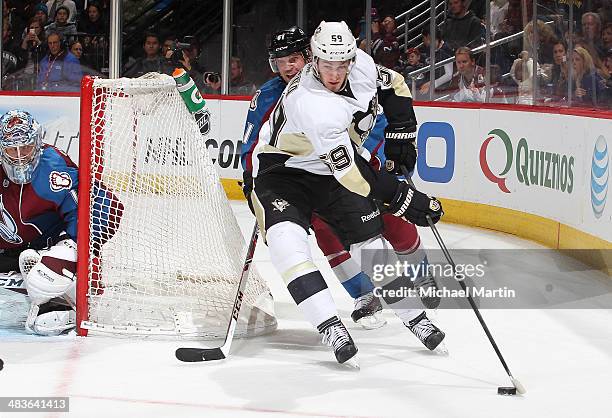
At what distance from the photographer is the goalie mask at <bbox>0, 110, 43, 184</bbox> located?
13.2 feet

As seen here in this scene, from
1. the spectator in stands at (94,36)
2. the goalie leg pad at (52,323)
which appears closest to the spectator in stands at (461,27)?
the spectator in stands at (94,36)

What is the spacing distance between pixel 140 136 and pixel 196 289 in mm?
669

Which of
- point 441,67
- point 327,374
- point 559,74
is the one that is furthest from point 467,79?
point 327,374

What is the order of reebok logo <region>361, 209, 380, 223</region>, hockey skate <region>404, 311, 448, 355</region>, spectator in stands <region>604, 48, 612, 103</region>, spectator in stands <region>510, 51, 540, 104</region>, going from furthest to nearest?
spectator in stands <region>510, 51, 540, 104</region> → spectator in stands <region>604, 48, 612, 103</region> → reebok logo <region>361, 209, 380, 223</region> → hockey skate <region>404, 311, 448, 355</region>

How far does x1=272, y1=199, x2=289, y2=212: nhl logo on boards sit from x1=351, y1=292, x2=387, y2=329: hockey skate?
73 centimetres

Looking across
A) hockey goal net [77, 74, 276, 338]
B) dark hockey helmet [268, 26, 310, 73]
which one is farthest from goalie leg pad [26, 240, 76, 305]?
dark hockey helmet [268, 26, 310, 73]

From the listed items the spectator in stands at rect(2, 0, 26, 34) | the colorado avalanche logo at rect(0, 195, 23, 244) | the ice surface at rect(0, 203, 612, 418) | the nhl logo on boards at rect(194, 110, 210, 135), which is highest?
the spectator in stands at rect(2, 0, 26, 34)

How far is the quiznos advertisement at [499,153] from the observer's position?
5.68 m

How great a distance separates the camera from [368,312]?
4.41 meters

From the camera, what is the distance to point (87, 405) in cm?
325

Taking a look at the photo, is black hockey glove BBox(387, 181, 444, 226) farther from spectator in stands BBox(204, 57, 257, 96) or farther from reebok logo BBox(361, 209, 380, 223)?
spectator in stands BBox(204, 57, 257, 96)

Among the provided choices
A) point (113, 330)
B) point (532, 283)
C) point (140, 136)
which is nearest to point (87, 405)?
point (113, 330)

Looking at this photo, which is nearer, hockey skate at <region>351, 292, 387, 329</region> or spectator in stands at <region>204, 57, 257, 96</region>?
hockey skate at <region>351, 292, 387, 329</region>

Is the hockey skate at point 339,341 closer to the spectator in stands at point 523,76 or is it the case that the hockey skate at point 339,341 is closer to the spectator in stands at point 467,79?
the spectator in stands at point 523,76
